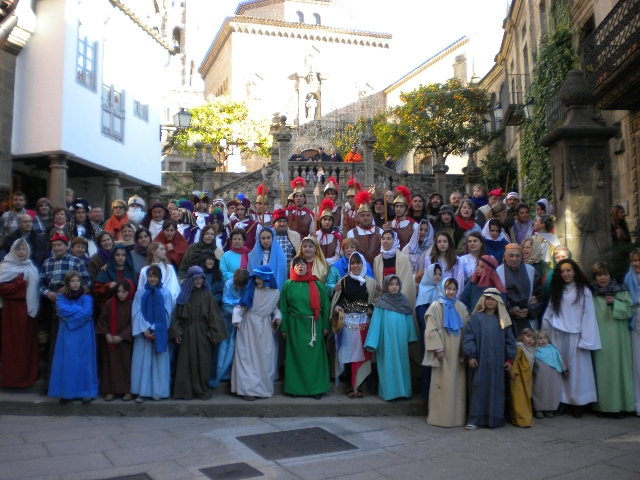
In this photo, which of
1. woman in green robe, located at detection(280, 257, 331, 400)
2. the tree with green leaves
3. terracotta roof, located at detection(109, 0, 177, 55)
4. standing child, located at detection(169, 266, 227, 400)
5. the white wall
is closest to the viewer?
standing child, located at detection(169, 266, 227, 400)

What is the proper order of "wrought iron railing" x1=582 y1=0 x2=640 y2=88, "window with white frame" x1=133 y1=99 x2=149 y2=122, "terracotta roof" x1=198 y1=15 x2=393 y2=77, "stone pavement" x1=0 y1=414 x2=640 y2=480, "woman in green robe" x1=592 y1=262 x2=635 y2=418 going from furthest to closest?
"terracotta roof" x1=198 y1=15 x2=393 y2=77, "window with white frame" x1=133 y1=99 x2=149 y2=122, "wrought iron railing" x1=582 y1=0 x2=640 y2=88, "woman in green robe" x1=592 y1=262 x2=635 y2=418, "stone pavement" x1=0 y1=414 x2=640 y2=480

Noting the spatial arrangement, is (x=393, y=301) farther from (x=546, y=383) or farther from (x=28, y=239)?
(x=28, y=239)

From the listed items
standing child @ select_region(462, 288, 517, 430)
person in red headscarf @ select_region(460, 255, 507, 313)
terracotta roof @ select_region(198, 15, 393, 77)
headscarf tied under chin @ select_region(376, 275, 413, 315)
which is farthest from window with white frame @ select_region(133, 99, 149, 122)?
terracotta roof @ select_region(198, 15, 393, 77)

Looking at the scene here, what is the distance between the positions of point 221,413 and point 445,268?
3204 mm

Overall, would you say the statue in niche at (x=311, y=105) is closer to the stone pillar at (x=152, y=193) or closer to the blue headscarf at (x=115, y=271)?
the stone pillar at (x=152, y=193)

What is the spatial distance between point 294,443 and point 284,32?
49.2m

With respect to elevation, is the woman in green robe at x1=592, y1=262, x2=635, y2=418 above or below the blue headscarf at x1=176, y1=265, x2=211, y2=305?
below

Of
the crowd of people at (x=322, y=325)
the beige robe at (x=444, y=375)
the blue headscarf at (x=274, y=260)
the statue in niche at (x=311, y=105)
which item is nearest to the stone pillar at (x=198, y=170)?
the crowd of people at (x=322, y=325)

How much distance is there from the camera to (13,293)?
737 centimetres

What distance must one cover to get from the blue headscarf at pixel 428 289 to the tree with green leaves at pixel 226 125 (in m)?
25.3

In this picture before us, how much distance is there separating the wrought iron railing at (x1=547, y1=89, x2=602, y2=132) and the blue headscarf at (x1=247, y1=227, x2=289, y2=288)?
6.17 meters

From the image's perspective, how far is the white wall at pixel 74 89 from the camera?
13.9 m

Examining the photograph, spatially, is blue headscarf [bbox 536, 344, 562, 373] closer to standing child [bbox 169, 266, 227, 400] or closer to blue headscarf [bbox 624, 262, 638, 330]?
blue headscarf [bbox 624, 262, 638, 330]

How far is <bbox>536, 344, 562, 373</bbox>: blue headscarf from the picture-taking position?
22.6 feet
